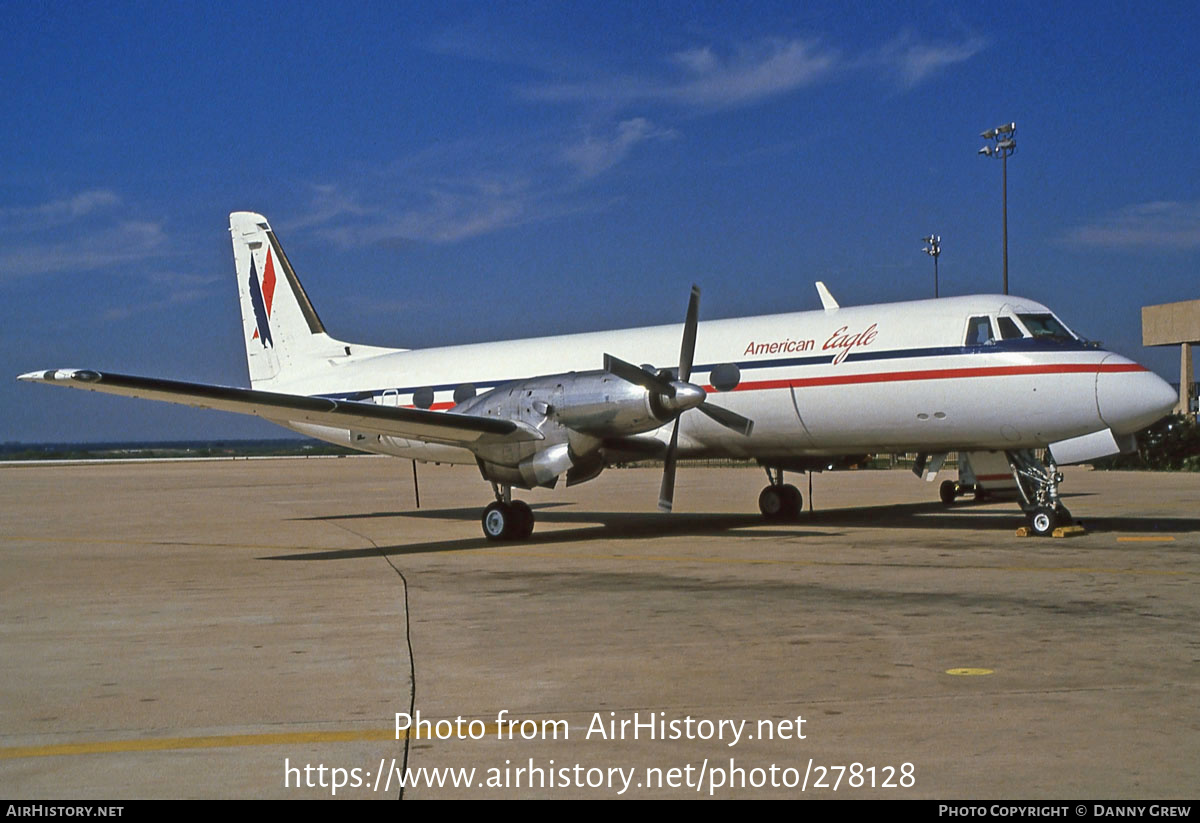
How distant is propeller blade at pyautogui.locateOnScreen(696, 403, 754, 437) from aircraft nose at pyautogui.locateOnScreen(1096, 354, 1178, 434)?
5.39 meters

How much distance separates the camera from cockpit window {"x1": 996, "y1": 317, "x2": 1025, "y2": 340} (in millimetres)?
16328

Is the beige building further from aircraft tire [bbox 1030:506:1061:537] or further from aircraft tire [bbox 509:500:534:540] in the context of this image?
aircraft tire [bbox 509:500:534:540]

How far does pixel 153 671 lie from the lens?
Answer: 8070 mm

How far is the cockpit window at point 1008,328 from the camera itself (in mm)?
16328

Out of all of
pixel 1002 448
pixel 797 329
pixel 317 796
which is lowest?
pixel 317 796

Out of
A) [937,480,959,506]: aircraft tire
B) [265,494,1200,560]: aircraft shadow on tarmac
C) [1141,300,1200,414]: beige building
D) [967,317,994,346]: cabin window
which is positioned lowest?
[265,494,1200,560]: aircraft shadow on tarmac

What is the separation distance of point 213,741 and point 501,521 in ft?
39.6

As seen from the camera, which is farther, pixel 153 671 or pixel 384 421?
Result: pixel 384 421

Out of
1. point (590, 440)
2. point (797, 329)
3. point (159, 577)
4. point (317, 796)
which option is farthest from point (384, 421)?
point (317, 796)

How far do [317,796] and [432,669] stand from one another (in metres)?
2.86

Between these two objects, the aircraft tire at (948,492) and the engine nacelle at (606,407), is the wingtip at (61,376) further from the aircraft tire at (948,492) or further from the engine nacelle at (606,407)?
the aircraft tire at (948,492)

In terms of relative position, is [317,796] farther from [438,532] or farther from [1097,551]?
[438,532]

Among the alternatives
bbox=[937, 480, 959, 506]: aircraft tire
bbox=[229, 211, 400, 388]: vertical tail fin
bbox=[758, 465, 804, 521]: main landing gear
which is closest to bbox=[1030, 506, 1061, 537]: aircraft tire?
bbox=[758, 465, 804, 521]: main landing gear

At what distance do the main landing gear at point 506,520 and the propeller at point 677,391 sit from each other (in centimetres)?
239
